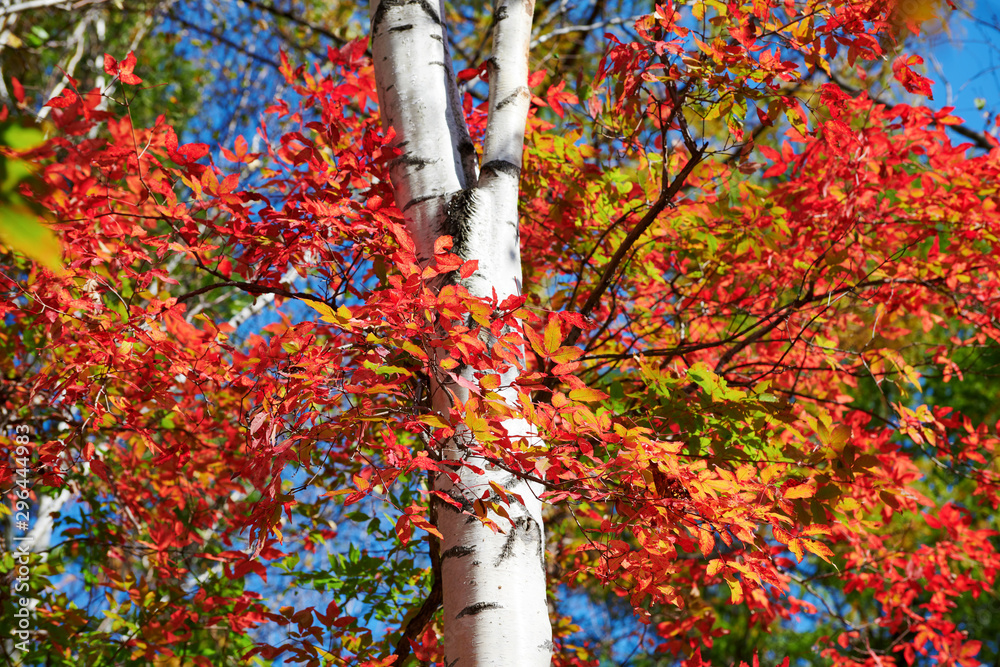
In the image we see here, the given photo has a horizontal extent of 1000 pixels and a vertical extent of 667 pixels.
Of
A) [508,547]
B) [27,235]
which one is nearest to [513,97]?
[508,547]

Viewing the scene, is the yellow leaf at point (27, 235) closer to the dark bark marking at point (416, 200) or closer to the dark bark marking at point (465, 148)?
the dark bark marking at point (416, 200)

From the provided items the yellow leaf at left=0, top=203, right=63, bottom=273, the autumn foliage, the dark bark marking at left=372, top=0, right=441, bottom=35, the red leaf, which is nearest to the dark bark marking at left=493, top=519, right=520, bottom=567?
the autumn foliage

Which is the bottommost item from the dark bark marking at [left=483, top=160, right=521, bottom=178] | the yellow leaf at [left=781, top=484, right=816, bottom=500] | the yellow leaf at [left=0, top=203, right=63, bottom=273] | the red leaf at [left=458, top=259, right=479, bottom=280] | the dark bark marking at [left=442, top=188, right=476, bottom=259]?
the yellow leaf at [left=0, top=203, right=63, bottom=273]

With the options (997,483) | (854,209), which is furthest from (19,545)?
(997,483)

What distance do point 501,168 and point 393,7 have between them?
2.25ft

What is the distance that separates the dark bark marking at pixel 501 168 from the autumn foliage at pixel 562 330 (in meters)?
0.30

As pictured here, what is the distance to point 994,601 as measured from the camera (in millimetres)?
9883

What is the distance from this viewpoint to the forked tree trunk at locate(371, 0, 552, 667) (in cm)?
136

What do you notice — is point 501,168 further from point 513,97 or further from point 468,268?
point 468,268

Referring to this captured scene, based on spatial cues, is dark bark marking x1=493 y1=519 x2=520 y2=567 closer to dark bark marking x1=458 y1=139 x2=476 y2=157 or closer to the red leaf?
the red leaf

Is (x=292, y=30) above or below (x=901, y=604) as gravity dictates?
above

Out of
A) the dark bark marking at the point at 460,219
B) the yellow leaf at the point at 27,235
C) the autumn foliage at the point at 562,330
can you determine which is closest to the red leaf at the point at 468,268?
Result: the autumn foliage at the point at 562,330

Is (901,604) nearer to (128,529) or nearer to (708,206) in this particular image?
(708,206)

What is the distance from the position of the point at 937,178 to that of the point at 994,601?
1064cm
